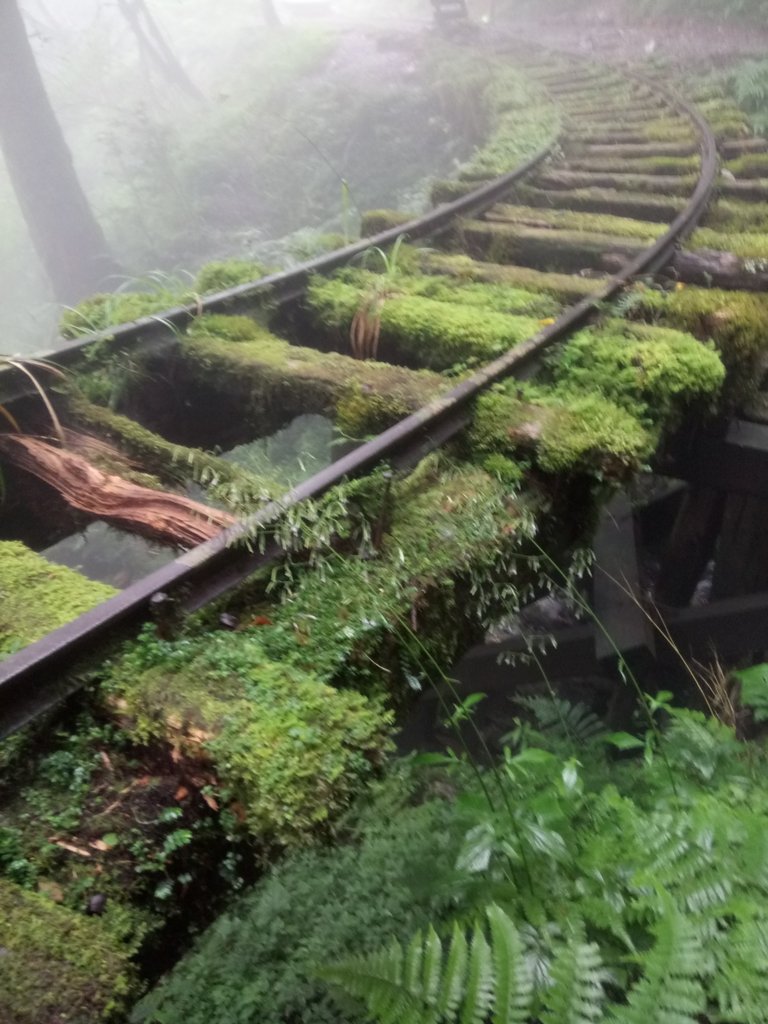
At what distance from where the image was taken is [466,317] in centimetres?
366

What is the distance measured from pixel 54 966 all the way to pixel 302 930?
45.7 inches

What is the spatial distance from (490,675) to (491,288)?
2.89m

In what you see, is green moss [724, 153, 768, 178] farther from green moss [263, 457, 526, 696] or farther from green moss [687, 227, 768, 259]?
green moss [263, 457, 526, 696]

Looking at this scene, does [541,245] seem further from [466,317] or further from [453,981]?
[453,981]

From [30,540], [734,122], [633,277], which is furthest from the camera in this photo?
[734,122]

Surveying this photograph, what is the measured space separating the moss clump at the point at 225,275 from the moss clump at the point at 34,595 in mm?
2497

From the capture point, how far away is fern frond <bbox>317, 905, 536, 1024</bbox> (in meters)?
1.39

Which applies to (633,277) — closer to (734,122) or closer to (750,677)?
(750,677)

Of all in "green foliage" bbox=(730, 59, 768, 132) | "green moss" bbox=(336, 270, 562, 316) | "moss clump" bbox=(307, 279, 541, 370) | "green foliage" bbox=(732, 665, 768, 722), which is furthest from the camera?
"green foliage" bbox=(730, 59, 768, 132)

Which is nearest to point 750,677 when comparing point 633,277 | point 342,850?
point 342,850

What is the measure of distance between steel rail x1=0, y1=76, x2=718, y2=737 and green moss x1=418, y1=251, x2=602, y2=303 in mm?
217

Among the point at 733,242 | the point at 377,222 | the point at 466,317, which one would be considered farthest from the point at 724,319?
the point at 377,222

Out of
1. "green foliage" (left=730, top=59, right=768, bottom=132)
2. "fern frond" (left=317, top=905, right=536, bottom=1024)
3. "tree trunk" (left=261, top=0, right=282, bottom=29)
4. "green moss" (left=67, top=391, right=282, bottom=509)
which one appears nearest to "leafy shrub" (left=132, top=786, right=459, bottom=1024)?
"fern frond" (left=317, top=905, right=536, bottom=1024)

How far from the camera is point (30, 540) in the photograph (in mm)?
2998
